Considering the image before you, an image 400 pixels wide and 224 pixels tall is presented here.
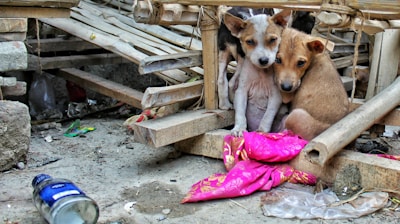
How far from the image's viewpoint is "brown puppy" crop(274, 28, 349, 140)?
4223mm

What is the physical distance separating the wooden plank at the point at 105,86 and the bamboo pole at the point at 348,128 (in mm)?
2372

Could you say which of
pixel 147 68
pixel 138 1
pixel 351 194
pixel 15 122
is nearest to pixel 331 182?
pixel 351 194

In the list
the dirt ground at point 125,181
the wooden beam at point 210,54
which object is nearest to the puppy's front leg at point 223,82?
the wooden beam at point 210,54

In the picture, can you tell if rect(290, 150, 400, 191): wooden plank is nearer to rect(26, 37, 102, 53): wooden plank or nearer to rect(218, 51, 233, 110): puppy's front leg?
rect(218, 51, 233, 110): puppy's front leg

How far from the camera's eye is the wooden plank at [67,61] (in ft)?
19.1

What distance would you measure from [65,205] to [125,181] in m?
1.09

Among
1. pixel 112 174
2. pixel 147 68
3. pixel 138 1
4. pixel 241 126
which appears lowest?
pixel 112 174

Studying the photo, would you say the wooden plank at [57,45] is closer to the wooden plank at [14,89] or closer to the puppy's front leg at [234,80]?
the wooden plank at [14,89]

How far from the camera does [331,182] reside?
3883 mm

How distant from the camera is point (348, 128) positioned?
12.1 ft

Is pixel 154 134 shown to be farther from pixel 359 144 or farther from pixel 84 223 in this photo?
pixel 359 144

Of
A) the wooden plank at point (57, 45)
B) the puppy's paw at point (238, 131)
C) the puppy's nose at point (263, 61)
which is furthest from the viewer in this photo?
the wooden plank at point (57, 45)

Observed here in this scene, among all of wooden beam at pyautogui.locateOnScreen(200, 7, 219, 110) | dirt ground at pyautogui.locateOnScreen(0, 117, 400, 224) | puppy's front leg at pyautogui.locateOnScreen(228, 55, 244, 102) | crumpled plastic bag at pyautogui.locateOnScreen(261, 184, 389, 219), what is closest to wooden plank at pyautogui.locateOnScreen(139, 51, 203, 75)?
wooden beam at pyautogui.locateOnScreen(200, 7, 219, 110)

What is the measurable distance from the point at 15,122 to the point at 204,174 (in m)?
1.57
